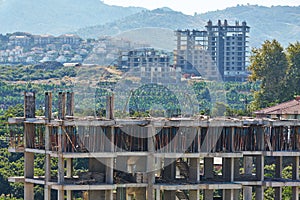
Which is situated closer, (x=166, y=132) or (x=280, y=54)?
(x=166, y=132)

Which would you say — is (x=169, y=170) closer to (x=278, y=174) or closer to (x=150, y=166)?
(x=150, y=166)

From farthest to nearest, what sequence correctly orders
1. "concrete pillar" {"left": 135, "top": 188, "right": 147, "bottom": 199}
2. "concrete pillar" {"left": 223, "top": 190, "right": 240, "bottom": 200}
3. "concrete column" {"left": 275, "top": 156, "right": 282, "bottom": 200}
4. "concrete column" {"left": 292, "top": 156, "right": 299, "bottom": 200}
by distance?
"concrete column" {"left": 275, "top": 156, "right": 282, "bottom": 200} → "concrete column" {"left": 292, "top": 156, "right": 299, "bottom": 200} → "concrete pillar" {"left": 223, "top": 190, "right": 240, "bottom": 200} → "concrete pillar" {"left": 135, "top": 188, "right": 147, "bottom": 199}

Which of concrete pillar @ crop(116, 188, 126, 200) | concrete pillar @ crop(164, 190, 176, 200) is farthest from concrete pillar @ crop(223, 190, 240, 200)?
concrete pillar @ crop(116, 188, 126, 200)

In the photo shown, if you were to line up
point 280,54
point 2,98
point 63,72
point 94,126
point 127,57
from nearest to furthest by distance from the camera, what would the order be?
point 94,126 → point 280,54 → point 127,57 → point 2,98 → point 63,72

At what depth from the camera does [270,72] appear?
93312 mm

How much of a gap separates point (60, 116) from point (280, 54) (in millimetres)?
53267

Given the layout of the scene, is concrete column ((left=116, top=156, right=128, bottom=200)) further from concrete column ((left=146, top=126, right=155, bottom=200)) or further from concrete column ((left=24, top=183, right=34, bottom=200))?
concrete column ((left=24, top=183, right=34, bottom=200))

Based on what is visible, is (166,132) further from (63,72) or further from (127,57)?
(63,72)

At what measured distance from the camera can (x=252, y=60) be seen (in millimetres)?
95688

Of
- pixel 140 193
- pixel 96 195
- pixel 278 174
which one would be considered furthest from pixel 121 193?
pixel 278 174

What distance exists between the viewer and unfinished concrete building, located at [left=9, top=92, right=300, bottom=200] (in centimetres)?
4300

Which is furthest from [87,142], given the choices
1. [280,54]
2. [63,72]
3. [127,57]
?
[63,72]

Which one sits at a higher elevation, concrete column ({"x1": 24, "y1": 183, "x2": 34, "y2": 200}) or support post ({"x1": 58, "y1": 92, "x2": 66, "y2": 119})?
support post ({"x1": 58, "y1": 92, "x2": 66, "y2": 119})

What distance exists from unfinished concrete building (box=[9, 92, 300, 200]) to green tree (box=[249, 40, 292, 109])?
44.7 metres
